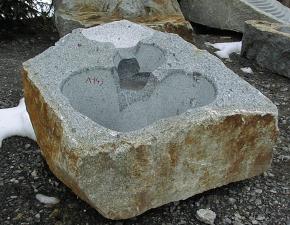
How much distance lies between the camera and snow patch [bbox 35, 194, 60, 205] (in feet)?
8.07

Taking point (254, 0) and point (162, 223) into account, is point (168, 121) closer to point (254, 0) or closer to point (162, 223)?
point (162, 223)

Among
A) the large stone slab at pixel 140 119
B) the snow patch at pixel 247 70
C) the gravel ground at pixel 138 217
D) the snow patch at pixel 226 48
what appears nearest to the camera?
the large stone slab at pixel 140 119

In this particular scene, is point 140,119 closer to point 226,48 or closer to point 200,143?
point 200,143

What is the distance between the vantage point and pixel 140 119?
2789 millimetres

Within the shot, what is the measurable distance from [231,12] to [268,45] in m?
0.89

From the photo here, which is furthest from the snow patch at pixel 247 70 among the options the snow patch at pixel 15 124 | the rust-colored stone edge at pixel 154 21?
the snow patch at pixel 15 124

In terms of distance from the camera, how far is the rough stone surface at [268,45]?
394 cm

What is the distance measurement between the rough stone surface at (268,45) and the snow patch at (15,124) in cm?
199

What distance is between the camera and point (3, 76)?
3.68m

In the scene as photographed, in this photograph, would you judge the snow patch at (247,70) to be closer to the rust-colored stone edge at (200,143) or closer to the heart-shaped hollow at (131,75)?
the heart-shaped hollow at (131,75)

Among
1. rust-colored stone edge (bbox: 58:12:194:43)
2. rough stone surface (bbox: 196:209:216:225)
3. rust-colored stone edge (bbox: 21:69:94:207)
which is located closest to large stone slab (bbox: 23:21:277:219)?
rust-colored stone edge (bbox: 21:69:94:207)

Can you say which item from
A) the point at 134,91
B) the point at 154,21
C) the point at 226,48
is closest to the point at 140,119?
the point at 134,91

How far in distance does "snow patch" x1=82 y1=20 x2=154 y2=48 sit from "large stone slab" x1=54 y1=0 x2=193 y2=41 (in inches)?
36.8

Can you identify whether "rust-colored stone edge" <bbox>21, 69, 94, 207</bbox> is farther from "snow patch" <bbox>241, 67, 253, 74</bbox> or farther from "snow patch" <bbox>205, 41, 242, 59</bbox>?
"snow patch" <bbox>205, 41, 242, 59</bbox>
